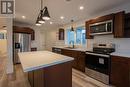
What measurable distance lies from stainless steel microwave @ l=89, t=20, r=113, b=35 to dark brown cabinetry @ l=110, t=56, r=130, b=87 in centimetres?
98

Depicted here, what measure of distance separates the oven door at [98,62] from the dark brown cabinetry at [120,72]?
0.18m

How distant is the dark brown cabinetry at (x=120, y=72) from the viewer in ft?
8.82

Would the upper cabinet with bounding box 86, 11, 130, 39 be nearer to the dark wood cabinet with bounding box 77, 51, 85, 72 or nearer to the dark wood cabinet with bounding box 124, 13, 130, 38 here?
the dark wood cabinet with bounding box 124, 13, 130, 38

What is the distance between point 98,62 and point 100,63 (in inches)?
3.7

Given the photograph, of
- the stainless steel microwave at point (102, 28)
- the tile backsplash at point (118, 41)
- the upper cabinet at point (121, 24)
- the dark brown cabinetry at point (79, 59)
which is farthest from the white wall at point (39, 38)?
the upper cabinet at point (121, 24)

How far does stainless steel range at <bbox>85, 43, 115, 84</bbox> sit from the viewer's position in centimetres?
318

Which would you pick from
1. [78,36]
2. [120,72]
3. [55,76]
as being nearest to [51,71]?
[55,76]

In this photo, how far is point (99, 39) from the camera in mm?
4266

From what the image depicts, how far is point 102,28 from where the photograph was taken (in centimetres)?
375

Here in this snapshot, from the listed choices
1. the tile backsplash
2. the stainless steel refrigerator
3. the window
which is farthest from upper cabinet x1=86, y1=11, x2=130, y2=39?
the stainless steel refrigerator

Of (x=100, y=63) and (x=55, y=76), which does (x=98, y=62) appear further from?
(x=55, y=76)

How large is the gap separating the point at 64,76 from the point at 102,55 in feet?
5.23

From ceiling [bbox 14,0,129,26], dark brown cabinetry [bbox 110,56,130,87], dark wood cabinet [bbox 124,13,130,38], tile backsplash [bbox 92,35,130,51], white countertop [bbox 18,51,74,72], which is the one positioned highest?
ceiling [bbox 14,0,129,26]

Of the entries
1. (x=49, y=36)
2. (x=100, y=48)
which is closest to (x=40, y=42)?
(x=49, y=36)
